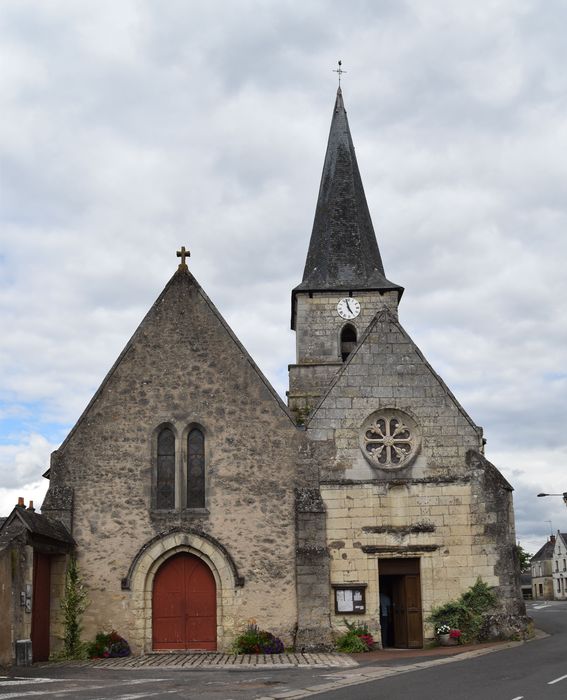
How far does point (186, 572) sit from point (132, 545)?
1399 mm

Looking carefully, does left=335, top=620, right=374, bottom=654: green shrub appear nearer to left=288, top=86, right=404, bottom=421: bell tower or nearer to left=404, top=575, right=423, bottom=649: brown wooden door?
left=404, top=575, right=423, bottom=649: brown wooden door

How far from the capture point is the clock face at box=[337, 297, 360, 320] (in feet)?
104

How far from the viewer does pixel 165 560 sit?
19.6 meters

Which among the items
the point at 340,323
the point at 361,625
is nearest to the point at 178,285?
the point at 361,625

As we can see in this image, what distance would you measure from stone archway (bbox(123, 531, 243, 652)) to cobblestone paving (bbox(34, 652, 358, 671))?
0.56m

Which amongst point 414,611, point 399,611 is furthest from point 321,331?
point 414,611

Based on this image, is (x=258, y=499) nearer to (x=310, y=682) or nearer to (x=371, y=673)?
(x=371, y=673)

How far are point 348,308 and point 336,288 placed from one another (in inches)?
34.0

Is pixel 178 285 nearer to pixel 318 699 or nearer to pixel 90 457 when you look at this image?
pixel 90 457

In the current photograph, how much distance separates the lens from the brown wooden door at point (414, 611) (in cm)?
1958

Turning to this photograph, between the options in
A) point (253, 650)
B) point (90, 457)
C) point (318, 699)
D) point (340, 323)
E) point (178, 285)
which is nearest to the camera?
point (318, 699)

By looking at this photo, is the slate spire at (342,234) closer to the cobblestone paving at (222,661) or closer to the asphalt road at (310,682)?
the cobblestone paving at (222,661)

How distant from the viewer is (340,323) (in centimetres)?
3159

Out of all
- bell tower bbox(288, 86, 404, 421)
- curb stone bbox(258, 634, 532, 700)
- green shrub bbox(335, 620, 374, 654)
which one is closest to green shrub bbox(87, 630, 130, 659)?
green shrub bbox(335, 620, 374, 654)
